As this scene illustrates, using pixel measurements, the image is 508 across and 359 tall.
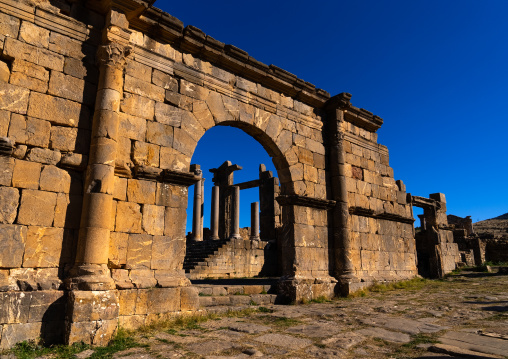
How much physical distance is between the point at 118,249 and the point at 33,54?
3.09 metres

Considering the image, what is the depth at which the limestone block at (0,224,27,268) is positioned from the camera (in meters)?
4.60

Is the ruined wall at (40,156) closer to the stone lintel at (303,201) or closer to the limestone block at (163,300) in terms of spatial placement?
the limestone block at (163,300)

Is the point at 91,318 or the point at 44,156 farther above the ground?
the point at 44,156

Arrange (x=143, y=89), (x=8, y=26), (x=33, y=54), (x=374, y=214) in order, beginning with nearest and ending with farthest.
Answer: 1. (x=8, y=26)
2. (x=33, y=54)
3. (x=143, y=89)
4. (x=374, y=214)

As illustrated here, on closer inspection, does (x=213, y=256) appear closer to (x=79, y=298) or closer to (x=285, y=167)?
(x=285, y=167)

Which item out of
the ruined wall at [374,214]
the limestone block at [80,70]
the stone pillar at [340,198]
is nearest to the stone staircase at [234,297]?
the stone pillar at [340,198]

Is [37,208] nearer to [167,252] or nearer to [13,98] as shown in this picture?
[13,98]

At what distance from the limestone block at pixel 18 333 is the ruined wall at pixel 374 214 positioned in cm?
704

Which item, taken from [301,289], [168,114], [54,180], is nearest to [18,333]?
[54,180]

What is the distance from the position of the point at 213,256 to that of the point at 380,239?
7.12 meters

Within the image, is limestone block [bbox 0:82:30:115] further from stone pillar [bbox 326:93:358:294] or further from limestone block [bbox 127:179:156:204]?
stone pillar [bbox 326:93:358:294]

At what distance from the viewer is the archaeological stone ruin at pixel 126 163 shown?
4.79 m

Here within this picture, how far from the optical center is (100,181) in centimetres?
524

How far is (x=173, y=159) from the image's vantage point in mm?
6520
